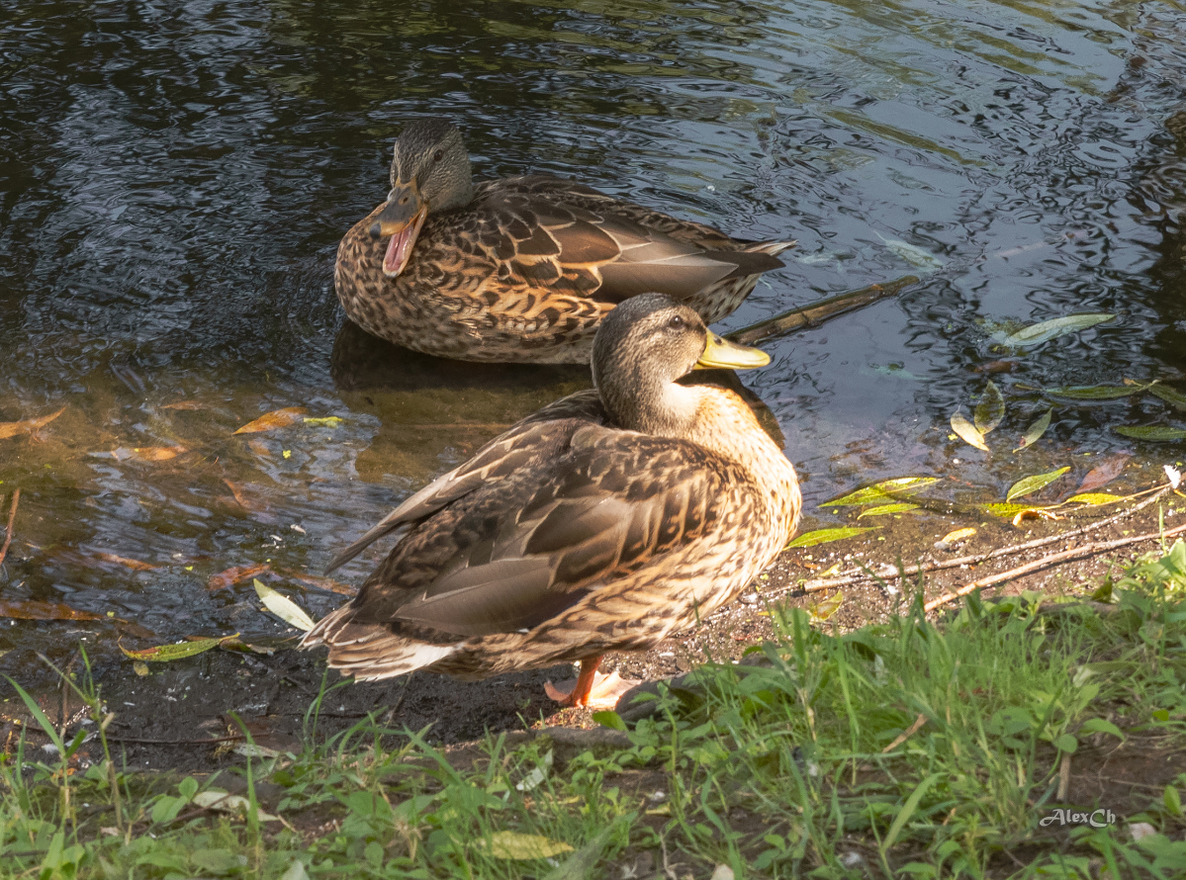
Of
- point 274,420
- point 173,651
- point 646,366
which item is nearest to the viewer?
point 173,651

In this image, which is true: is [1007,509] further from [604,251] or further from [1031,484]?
[604,251]

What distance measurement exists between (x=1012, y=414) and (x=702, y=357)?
62.7 inches

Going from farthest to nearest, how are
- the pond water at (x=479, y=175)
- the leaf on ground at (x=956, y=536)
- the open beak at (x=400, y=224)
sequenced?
the open beak at (x=400, y=224)
the pond water at (x=479, y=175)
the leaf on ground at (x=956, y=536)

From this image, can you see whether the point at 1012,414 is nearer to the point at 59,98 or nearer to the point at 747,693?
the point at 747,693

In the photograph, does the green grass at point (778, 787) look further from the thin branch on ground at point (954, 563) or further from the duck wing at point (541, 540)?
the thin branch on ground at point (954, 563)

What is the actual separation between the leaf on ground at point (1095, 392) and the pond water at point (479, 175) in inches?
1.9

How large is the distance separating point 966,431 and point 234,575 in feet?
9.98

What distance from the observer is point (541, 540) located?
3.32 metres

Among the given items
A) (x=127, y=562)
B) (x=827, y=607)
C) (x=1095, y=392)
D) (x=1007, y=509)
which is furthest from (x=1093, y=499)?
(x=127, y=562)

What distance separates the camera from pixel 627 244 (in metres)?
5.58

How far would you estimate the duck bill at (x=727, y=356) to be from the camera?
439 cm

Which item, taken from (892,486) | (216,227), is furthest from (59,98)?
(892,486)

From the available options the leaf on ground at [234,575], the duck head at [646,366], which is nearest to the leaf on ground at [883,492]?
the duck head at [646,366]

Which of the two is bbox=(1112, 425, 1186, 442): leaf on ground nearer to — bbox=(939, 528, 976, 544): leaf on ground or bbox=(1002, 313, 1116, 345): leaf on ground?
bbox=(1002, 313, 1116, 345): leaf on ground
